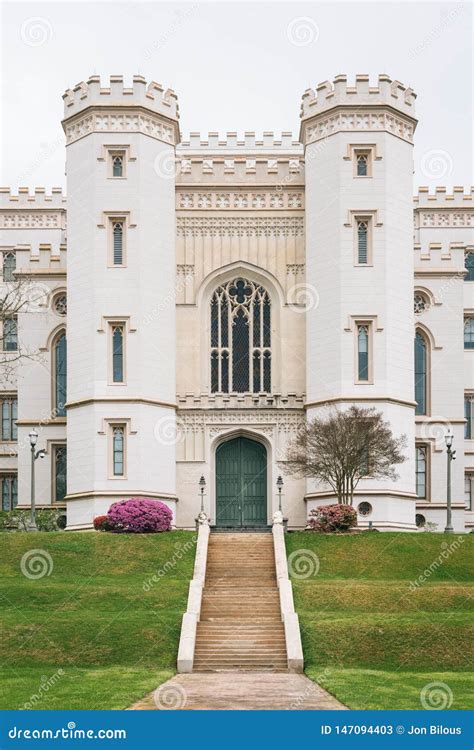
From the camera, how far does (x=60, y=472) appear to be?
50469mm

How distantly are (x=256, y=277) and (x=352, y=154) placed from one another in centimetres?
603

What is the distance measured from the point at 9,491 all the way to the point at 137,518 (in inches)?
589

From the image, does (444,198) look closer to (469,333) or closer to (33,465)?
(469,333)

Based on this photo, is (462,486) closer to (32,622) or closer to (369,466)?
(369,466)

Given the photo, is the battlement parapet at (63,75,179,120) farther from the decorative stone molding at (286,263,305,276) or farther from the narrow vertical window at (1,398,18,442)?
the narrow vertical window at (1,398,18,442)

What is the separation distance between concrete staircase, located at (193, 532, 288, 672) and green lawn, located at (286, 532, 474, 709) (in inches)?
29.2

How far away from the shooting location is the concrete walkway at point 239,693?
22359 millimetres

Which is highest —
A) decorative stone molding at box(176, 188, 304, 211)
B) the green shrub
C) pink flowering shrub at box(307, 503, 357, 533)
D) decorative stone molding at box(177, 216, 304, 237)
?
decorative stone molding at box(176, 188, 304, 211)

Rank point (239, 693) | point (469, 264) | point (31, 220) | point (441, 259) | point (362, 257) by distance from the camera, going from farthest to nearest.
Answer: point (31, 220) < point (469, 264) < point (441, 259) < point (362, 257) < point (239, 693)

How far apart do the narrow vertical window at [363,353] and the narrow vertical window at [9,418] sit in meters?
17.5

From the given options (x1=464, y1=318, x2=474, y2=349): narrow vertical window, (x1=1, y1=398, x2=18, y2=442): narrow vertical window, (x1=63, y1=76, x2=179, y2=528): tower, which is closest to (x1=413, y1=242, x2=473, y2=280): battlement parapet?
(x1=464, y1=318, x2=474, y2=349): narrow vertical window

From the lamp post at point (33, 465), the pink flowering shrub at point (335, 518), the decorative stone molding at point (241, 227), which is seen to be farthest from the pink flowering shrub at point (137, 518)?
the decorative stone molding at point (241, 227)

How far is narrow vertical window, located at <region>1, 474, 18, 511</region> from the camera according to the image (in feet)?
180

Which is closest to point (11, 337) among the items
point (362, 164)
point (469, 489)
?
point (362, 164)
